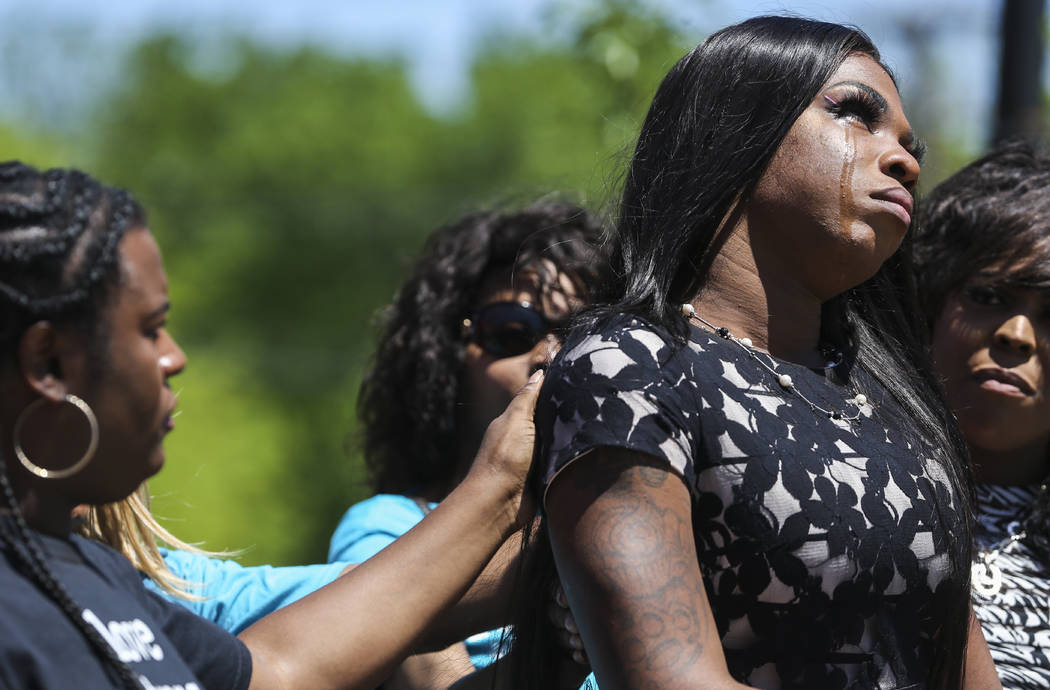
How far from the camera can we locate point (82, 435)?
5.17 feet

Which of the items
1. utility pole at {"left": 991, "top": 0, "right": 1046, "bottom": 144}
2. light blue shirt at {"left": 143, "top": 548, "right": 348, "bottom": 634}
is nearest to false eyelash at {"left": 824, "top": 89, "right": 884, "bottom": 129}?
light blue shirt at {"left": 143, "top": 548, "right": 348, "bottom": 634}

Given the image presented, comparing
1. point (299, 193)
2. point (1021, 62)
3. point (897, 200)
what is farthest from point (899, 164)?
point (299, 193)

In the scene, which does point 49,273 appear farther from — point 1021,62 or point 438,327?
point 1021,62

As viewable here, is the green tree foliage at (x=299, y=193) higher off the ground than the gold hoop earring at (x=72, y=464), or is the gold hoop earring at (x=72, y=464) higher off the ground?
the gold hoop earring at (x=72, y=464)

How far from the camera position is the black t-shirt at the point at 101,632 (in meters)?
1.45

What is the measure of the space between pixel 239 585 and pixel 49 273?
1388 millimetres

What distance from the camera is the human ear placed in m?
1.52

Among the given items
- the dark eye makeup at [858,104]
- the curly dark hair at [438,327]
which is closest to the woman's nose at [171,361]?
the dark eye makeup at [858,104]

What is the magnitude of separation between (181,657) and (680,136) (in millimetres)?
1162

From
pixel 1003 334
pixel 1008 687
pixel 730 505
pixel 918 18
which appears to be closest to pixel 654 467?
pixel 730 505

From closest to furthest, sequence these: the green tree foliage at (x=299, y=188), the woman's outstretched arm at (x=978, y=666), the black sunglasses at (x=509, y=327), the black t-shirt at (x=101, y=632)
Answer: the black t-shirt at (x=101, y=632) → the woman's outstretched arm at (x=978, y=666) → the black sunglasses at (x=509, y=327) → the green tree foliage at (x=299, y=188)

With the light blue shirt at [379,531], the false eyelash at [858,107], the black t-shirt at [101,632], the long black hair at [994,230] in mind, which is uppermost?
the false eyelash at [858,107]

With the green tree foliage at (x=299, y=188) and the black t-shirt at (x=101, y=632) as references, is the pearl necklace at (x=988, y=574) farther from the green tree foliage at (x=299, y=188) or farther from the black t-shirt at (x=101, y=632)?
the black t-shirt at (x=101, y=632)

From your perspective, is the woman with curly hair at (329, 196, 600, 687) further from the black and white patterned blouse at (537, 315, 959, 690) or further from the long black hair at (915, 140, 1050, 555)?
the black and white patterned blouse at (537, 315, 959, 690)
